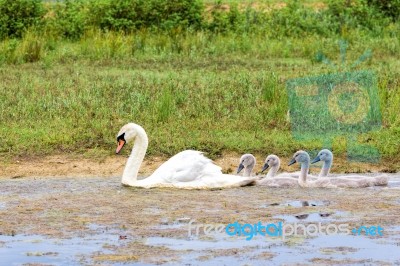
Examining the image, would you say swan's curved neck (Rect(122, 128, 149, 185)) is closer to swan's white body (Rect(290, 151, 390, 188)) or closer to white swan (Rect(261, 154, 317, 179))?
white swan (Rect(261, 154, 317, 179))

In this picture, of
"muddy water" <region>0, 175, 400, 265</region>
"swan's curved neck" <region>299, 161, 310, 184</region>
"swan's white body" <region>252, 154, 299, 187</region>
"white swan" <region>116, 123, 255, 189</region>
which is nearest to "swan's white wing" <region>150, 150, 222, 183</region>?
"white swan" <region>116, 123, 255, 189</region>

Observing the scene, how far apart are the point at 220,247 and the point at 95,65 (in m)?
11.2

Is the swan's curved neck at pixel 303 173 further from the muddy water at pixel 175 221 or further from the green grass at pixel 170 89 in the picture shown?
the green grass at pixel 170 89

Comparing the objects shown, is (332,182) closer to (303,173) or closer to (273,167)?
(303,173)

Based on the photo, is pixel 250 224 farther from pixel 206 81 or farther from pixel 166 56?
pixel 166 56

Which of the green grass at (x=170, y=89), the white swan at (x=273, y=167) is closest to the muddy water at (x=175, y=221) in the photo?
the white swan at (x=273, y=167)

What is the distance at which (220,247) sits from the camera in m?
8.34

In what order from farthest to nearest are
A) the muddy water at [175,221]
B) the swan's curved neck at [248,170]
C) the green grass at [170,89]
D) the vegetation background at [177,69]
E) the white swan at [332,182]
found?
1. the vegetation background at [177,69]
2. the green grass at [170,89]
3. the swan's curved neck at [248,170]
4. the white swan at [332,182]
5. the muddy water at [175,221]

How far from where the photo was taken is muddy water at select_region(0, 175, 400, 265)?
26.5 ft

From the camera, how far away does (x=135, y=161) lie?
1125cm

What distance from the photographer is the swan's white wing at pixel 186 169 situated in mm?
10891

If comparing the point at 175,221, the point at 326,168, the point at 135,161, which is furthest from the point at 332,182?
the point at 175,221

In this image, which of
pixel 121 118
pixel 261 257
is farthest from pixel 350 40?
pixel 261 257

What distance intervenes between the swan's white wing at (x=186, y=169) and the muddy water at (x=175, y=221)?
0.49 feet
